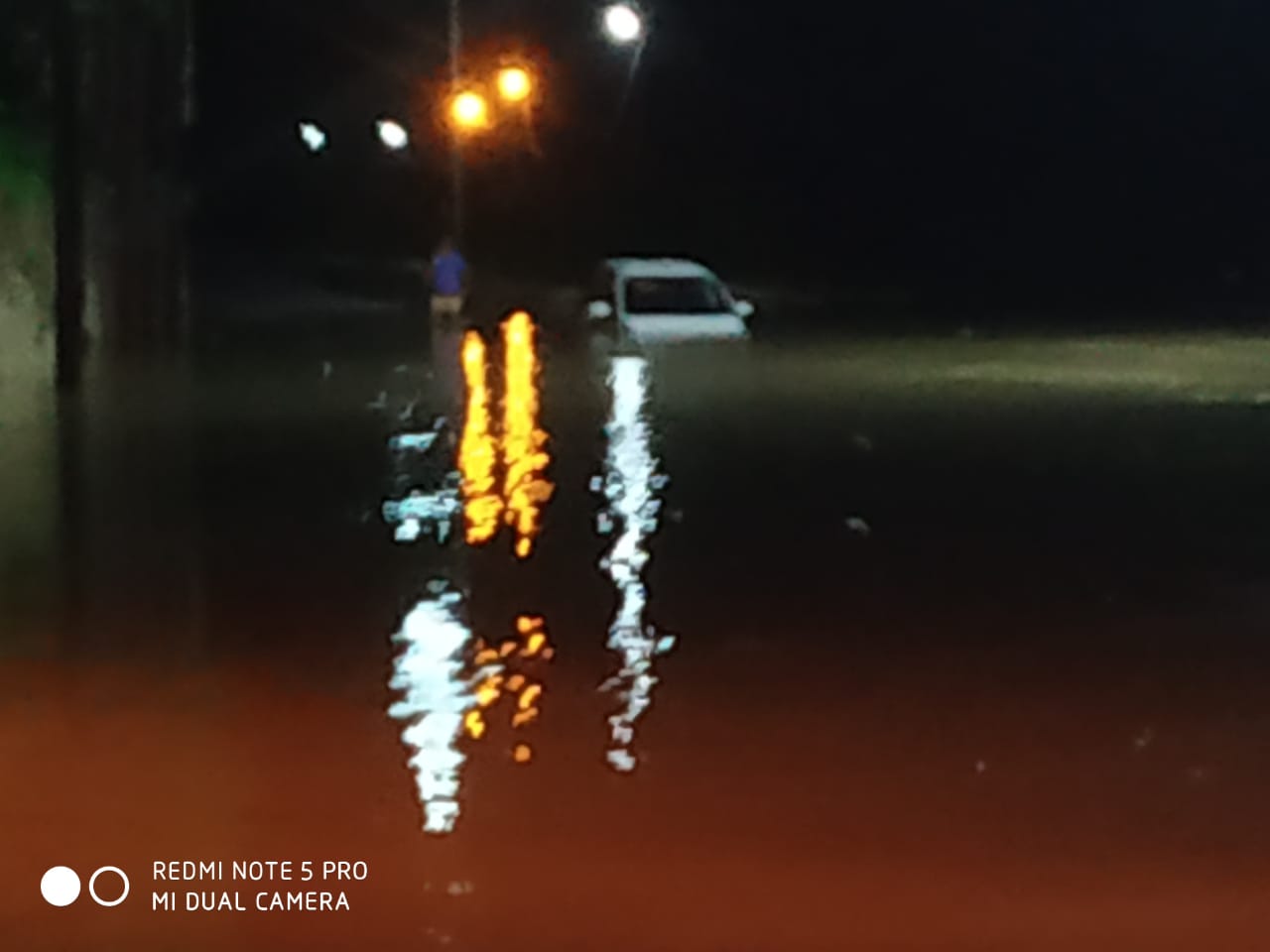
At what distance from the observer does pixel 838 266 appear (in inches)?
2169

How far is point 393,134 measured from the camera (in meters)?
46.1

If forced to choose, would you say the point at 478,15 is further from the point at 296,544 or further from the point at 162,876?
the point at 162,876

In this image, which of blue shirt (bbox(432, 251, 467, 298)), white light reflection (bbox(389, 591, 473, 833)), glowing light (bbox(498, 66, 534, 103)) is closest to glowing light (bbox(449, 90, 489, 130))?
glowing light (bbox(498, 66, 534, 103))

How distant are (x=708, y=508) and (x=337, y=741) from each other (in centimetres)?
600

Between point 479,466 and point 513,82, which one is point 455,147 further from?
point 479,466

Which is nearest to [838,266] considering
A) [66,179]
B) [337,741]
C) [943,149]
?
[943,149]

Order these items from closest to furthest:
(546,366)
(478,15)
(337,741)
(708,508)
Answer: (337,741)
(708,508)
(546,366)
(478,15)

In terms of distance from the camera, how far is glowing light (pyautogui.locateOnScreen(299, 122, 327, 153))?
4675 cm

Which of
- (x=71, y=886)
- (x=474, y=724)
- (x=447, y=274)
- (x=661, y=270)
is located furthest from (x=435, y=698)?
(x=447, y=274)

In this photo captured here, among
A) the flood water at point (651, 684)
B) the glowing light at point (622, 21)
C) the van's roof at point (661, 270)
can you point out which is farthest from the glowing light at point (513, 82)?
the flood water at point (651, 684)

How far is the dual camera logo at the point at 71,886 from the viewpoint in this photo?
20.9 ft

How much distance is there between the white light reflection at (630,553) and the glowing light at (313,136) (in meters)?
26.3

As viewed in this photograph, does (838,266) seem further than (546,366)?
Yes

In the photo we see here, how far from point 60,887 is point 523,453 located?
1069 centimetres
